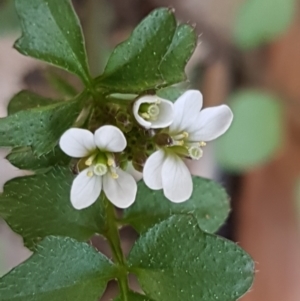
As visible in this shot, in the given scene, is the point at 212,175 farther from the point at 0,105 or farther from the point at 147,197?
the point at 147,197

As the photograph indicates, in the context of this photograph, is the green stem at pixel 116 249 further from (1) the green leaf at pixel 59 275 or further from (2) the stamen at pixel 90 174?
(2) the stamen at pixel 90 174

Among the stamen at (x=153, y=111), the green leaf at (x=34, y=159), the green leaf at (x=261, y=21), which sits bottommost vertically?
the green leaf at (x=261, y=21)

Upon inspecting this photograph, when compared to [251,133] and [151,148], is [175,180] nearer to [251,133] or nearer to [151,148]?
[151,148]

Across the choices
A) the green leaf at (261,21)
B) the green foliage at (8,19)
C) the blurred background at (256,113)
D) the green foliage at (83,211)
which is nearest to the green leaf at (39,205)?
the green foliage at (83,211)

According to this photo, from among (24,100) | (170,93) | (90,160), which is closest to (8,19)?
(24,100)

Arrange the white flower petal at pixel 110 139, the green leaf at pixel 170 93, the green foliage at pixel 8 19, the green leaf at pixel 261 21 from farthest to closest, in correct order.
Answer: the green leaf at pixel 261 21
the green foliage at pixel 8 19
the green leaf at pixel 170 93
the white flower petal at pixel 110 139

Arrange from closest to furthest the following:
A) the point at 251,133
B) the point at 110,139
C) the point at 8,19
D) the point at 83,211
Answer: the point at 110,139 < the point at 83,211 < the point at 8,19 < the point at 251,133
